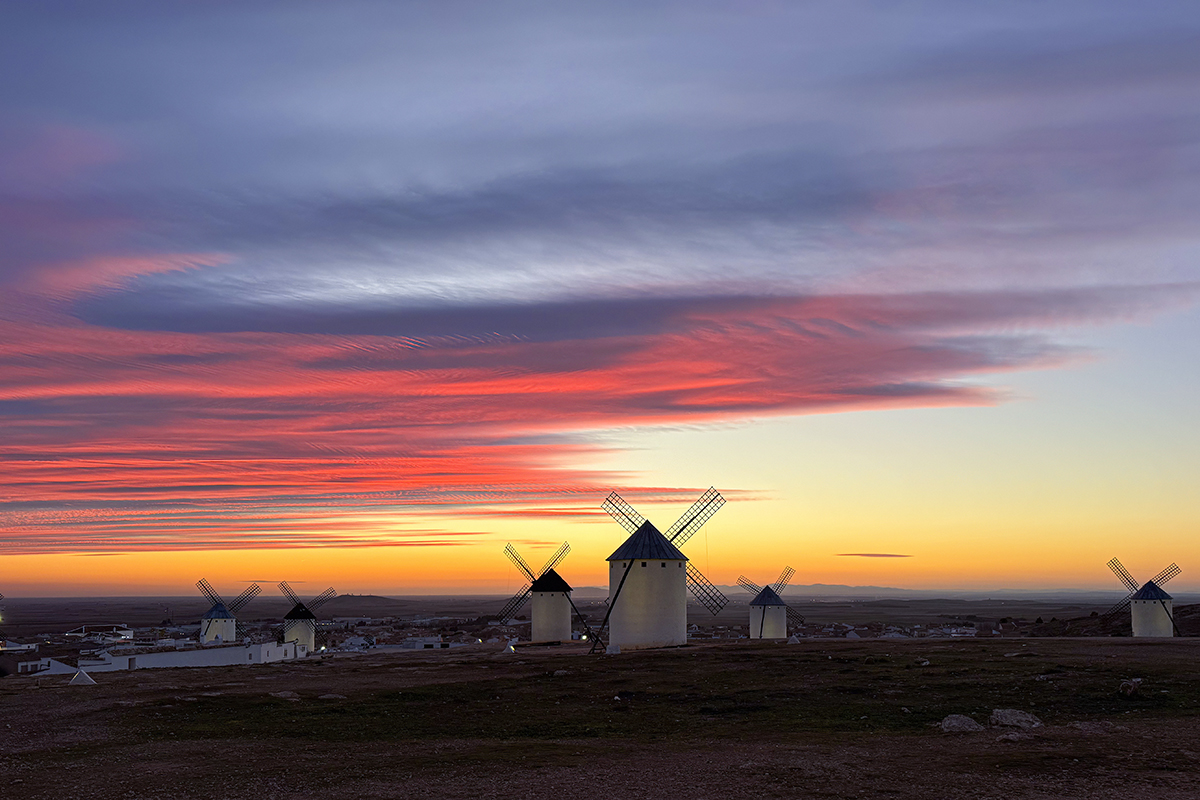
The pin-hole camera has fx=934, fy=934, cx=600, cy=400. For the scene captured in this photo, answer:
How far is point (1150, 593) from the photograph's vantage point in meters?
70.1

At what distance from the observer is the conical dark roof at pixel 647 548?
65812 mm

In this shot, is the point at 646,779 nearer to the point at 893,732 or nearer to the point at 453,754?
the point at 453,754

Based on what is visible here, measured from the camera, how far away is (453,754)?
2558cm

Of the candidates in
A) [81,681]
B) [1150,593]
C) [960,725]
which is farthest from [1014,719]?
[1150,593]

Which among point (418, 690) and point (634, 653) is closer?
point (418, 690)

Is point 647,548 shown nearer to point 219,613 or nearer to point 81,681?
point 81,681

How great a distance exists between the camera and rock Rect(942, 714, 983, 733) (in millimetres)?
26500

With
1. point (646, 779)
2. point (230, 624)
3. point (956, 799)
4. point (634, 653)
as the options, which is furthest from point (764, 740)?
point (230, 624)

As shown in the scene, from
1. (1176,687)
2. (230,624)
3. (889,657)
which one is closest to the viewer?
(1176,687)

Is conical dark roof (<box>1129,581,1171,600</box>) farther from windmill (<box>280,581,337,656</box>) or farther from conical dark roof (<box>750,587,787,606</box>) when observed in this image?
windmill (<box>280,581,337,656</box>)

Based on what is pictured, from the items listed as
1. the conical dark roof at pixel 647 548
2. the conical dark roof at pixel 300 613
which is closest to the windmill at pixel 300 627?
the conical dark roof at pixel 300 613

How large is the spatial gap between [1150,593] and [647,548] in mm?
38302

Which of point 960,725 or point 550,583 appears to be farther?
point 550,583

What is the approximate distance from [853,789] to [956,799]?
214 cm
